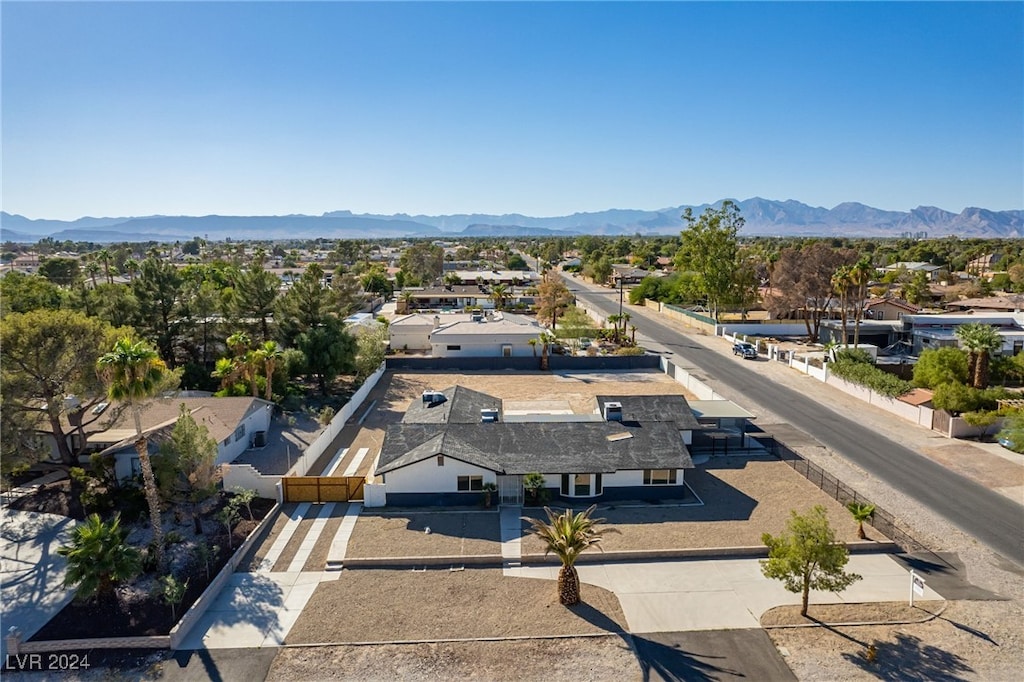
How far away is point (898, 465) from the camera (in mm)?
32281

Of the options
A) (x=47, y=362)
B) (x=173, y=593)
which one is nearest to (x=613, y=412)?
(x=173, y=593)

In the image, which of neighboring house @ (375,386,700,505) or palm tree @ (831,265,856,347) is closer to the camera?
neighboring house @ (375,386,700,505)

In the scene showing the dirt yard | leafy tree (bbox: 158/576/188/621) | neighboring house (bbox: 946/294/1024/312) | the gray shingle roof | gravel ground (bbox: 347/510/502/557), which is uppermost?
neighboring house (bbox: 946/294/1024/312)

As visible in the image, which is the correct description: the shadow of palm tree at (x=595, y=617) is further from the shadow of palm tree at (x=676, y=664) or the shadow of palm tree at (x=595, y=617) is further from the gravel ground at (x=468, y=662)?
the shadow of palm tree at (x=676, y=664)

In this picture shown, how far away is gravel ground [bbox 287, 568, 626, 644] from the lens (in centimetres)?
1894

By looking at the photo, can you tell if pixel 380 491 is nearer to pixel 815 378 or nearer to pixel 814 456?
pixel 814 456

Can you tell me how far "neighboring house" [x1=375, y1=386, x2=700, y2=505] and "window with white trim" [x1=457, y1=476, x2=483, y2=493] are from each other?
45mm

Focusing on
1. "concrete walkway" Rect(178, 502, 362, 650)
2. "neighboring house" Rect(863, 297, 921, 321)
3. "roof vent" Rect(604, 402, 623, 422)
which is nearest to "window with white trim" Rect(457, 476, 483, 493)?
"concrete walkway" Rect(178, 502, 362, 650)

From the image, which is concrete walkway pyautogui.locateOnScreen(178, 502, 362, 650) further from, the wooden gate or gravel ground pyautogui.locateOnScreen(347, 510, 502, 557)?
the wooden gate

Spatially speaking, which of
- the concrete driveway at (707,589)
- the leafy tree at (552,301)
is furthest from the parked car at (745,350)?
the concrete driveway at (707,589)

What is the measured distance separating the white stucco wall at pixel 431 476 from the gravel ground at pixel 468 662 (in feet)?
31.6

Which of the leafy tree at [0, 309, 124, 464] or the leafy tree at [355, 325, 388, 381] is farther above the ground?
the leafy tree at [0, 309, 124, 464]

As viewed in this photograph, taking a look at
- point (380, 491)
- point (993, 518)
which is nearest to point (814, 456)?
point (993, 518)

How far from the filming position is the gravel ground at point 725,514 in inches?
961
